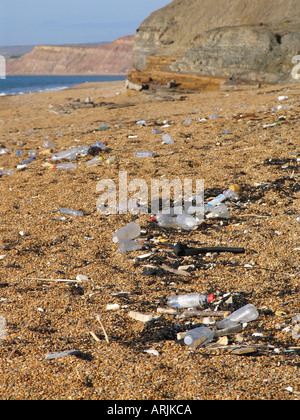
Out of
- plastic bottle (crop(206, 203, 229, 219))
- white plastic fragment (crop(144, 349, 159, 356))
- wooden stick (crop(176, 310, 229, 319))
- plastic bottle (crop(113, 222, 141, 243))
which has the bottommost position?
wooden stick (crop(176, 310, 229, 319))

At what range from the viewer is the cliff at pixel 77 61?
11275 cm

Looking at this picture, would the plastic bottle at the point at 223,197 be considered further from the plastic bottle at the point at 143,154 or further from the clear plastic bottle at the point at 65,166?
the clear plastic bottle at the point at 65,166

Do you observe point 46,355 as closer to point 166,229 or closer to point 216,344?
point 216,344

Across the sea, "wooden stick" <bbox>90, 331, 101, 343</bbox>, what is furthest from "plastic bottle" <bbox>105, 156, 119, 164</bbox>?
the sea

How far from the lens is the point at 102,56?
383 ft

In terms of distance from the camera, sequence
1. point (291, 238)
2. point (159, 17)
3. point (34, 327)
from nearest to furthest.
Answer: point (34, 327) → point (291, 238) → point (159, 17)

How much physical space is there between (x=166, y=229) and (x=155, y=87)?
11.3 meters

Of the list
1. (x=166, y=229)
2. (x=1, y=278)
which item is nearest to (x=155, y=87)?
(x=166, y=229)

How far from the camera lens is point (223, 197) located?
383cm

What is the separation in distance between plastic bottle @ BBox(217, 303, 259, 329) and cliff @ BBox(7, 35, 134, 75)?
114 metres

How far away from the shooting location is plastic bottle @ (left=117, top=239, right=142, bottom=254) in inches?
124

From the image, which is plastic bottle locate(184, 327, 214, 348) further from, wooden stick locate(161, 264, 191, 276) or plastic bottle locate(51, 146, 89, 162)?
plastic bottle locate(51, 146, 89, 162)

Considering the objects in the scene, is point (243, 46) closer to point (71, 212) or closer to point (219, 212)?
point (219, 212)

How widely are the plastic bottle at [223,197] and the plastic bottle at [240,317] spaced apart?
1.59 metres
